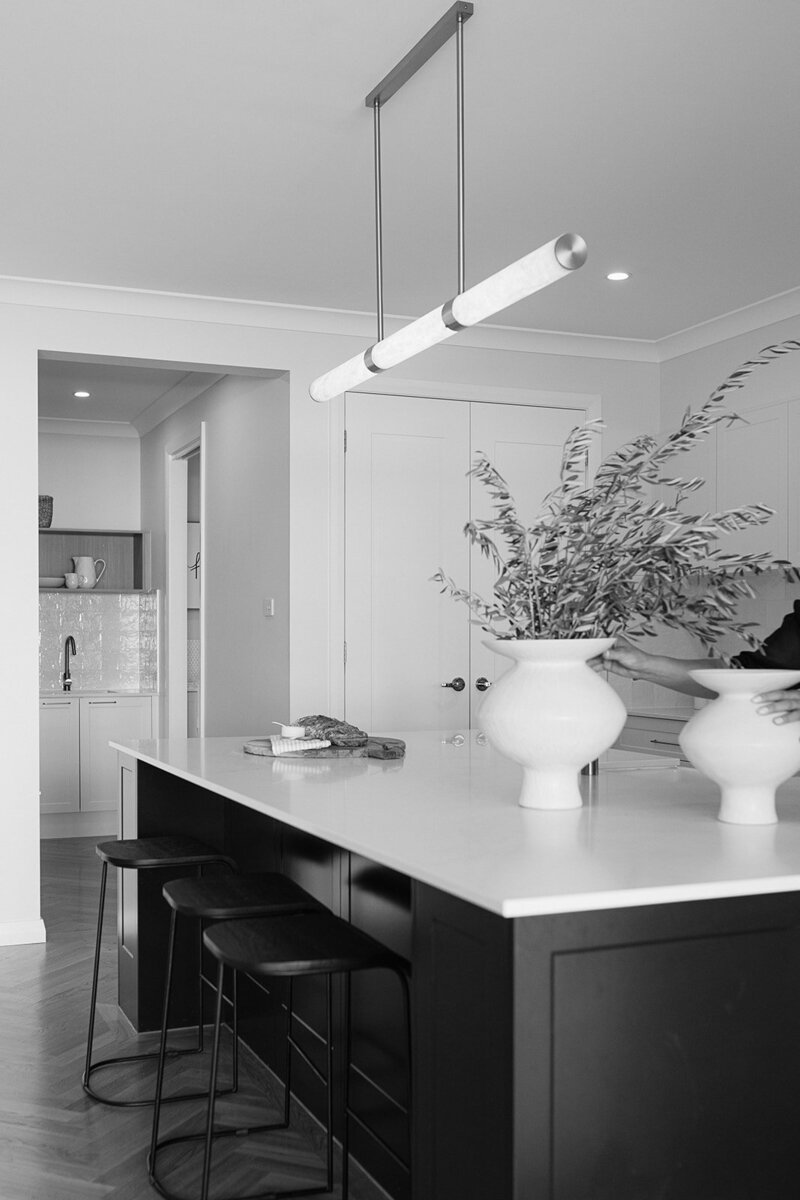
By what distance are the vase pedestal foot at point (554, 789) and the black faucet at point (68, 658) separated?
241 inches

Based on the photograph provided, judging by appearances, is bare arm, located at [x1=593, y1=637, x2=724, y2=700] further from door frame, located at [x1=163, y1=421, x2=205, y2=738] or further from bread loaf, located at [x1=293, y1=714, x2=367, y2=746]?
door frame, located at [x1=163, y1=421, x2=205, y2=738]

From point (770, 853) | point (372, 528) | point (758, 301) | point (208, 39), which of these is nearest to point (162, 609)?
point (372, 528)

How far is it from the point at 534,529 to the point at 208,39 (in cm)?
162

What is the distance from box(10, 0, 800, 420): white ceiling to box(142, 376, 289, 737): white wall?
2.84 feet

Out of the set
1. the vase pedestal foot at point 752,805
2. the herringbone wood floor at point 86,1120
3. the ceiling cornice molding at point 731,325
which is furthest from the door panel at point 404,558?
the vase pedestal foot at point 752,805

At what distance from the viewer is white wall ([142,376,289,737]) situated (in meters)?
5.61

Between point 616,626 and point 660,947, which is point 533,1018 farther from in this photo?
point 616,626

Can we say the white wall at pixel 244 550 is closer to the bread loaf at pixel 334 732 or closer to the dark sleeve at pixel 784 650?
the bread loaf at pixel 334 732

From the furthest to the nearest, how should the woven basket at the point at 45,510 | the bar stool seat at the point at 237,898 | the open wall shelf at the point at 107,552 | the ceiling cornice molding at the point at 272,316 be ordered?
the open wall shelf at the point at 107,552
the woven basket at the point at 45,510
the ceiling cornice molding at the point at 272,316
the bar stool seat at the point at 237,898

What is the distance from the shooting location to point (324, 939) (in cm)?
224

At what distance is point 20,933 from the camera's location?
4.93 metres

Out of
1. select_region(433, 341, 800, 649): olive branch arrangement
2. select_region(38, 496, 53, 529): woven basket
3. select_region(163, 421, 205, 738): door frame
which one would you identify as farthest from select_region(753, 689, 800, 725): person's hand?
select_region(38, 496, 53, 529): woven basket

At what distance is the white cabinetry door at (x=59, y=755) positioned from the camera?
24.6 ft

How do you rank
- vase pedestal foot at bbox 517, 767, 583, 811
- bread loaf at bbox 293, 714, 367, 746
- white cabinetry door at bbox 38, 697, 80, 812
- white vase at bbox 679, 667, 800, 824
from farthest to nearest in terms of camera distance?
white cabinetry door at bbox 38, 697, 80, 812
bread loaf at bbox 293, 714, 367, 746
vase pedestal foot at bbox 517, 767, 583, 811
white vase at bbox 679, 667, 800, 824
